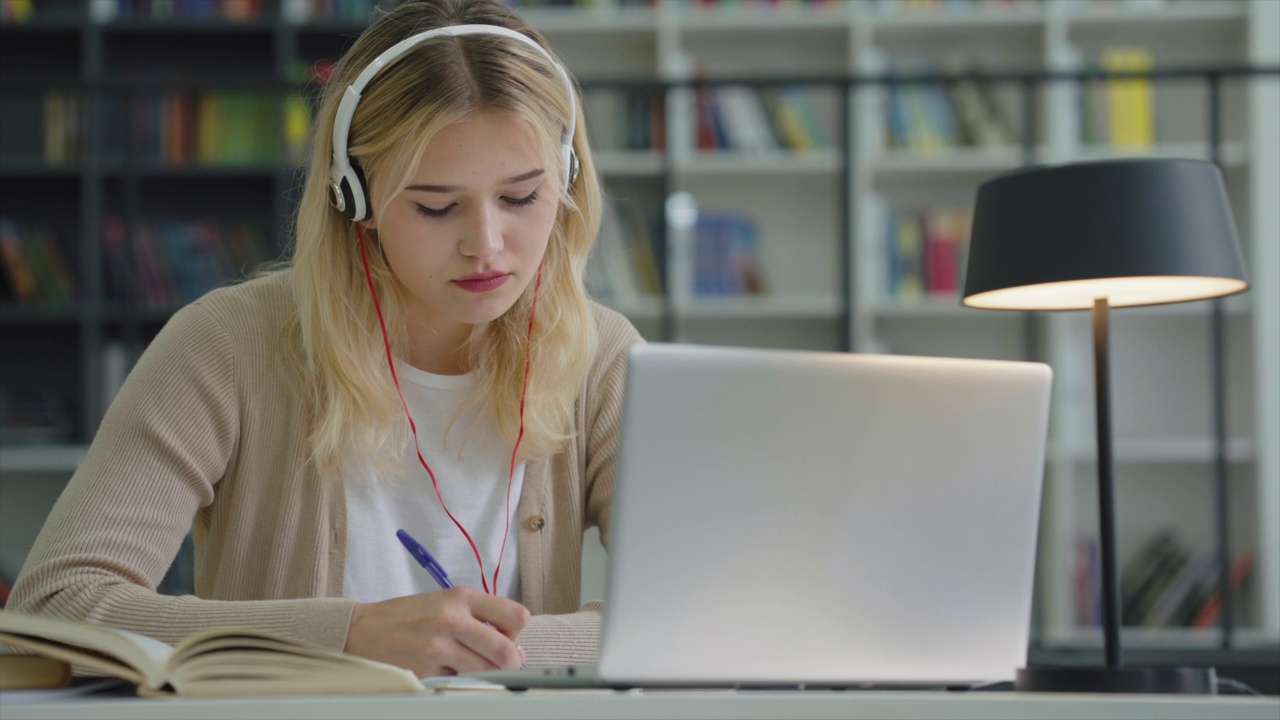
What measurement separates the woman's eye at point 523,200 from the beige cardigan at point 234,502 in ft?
0.75

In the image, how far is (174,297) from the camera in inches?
127

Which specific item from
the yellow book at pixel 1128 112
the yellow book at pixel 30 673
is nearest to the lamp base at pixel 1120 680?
the yellow book at pixel 30 673

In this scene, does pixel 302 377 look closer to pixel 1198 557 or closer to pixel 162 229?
pixel 162 229

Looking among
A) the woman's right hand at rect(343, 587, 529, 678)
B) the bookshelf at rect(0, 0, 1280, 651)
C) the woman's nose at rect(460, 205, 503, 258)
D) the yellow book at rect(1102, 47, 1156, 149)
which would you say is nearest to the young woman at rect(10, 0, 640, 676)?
the woman's nose at rect(460, 205, 503, 258)

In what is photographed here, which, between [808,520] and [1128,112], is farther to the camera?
[1128,112]

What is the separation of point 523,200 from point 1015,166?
2352 mm

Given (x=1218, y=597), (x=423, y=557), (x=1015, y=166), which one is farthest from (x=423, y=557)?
(x=1218, y=597)

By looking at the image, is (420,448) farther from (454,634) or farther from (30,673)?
(30,673)

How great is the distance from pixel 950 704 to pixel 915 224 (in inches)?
114

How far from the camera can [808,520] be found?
67cm

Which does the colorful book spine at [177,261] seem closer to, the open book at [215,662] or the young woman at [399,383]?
the young woman at [399,383]

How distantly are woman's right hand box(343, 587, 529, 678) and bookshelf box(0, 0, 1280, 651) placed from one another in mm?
2480

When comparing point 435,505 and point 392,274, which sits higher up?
point 392,274

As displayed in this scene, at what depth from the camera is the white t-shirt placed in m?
1.22
